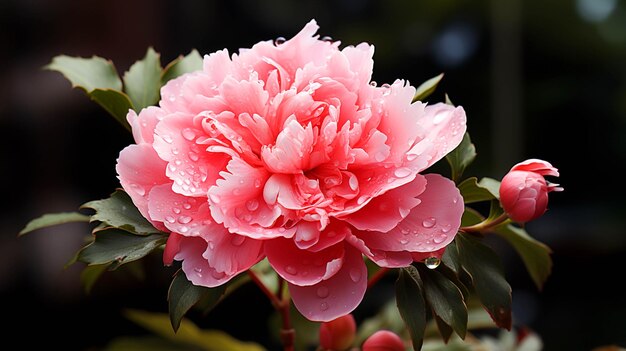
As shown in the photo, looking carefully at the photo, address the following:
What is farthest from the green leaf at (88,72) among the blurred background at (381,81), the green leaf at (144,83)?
the blurred background at (381,81)

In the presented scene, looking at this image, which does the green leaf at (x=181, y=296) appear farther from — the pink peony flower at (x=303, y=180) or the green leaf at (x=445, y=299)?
the green leaf at (x=445, y=299)

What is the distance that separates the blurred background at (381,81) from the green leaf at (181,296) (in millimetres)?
1384

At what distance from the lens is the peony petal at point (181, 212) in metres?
0.37

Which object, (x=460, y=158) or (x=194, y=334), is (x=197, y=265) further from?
(x=194, y=334)

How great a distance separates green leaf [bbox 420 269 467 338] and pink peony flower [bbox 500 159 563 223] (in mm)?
52

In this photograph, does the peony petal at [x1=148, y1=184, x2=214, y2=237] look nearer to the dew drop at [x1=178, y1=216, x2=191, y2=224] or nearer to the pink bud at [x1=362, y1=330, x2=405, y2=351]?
the dew drop at [x1=178, y1=216, x2=191, y2=224]

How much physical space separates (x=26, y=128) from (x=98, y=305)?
0.51m

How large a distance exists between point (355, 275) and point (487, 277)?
3.6 inches

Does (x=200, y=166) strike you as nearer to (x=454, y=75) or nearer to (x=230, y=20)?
(x=230, y=20)

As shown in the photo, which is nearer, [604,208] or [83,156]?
[83,156]

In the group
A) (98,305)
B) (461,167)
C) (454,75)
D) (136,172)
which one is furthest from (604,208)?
(136,172)

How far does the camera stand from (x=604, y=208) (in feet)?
7.51

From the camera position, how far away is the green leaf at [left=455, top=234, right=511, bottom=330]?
415mm

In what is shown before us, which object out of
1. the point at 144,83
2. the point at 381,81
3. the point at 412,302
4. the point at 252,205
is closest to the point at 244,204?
the point at 252,205
